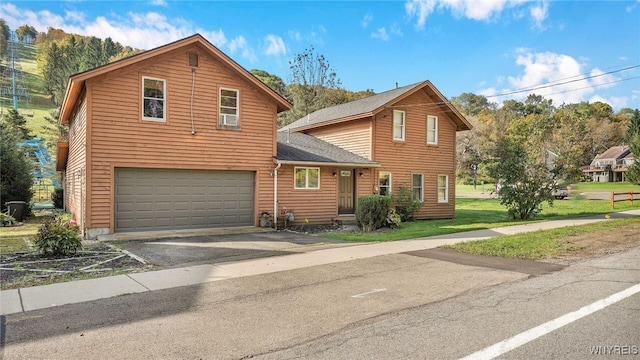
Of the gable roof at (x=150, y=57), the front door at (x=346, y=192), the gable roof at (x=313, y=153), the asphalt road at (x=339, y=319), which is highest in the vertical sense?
the gable roof at (x=150, y=57)

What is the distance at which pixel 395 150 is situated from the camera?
61.9ft

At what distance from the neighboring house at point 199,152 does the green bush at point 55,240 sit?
9.86 ft

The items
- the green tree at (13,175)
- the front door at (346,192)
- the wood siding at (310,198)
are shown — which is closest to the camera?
the wood siding at (310,198)

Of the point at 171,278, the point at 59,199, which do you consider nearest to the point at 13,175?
the point at 59,199

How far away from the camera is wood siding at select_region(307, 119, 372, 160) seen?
1838 centimetres

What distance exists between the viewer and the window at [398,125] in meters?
19.0

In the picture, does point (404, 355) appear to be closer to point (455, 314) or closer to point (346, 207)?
point (455, 314)

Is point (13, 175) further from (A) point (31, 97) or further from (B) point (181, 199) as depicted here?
(A) point (31, 97)

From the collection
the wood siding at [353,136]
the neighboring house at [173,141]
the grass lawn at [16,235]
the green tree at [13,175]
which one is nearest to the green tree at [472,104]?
the wood siding at [353,136]

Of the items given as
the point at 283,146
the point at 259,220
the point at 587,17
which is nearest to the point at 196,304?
the point at 259,220

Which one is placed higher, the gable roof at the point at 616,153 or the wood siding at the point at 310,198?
the gable roof at the point at 616,153

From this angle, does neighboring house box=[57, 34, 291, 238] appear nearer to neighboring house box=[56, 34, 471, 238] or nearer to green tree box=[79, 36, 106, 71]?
neighboring house box=[56, 34, 471, 238]

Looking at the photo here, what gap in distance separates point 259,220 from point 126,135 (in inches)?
216

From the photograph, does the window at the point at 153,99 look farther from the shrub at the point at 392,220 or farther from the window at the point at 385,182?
the window at the point at 385,182
